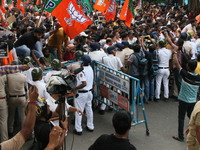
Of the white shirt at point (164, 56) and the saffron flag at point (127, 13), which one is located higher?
the saffron flag at point (127, 13)

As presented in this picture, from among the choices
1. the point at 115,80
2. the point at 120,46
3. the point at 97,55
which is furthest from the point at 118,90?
the point at 120,46

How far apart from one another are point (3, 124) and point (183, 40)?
18.7 ft

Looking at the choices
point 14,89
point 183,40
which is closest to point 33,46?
point 14,89

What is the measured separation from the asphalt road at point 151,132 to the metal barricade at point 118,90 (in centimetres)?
26

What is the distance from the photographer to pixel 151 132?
6684 mm

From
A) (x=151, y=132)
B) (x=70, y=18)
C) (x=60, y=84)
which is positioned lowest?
(x=151, y=132)

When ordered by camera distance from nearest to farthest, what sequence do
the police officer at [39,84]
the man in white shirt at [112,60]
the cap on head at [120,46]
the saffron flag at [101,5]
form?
the police officer at [39,84] < the man in white shirt at [112,60] < the cap on head at [120,46] < the saffron flag at [101,5]

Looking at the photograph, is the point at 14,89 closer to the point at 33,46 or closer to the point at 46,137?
the point at 46,137

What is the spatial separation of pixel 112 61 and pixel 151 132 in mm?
2063

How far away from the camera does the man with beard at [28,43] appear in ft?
25.3

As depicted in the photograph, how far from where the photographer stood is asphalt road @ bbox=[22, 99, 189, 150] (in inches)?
240

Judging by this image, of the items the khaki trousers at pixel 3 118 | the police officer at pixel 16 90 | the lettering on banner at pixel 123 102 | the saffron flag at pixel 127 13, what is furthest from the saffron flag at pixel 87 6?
the khaki trousers at pixel 3 118

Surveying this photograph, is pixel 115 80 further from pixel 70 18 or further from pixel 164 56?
pixel 164 56

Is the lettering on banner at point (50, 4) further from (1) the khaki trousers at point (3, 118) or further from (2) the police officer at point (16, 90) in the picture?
(1) the khaki trousers at point (3, 118)
